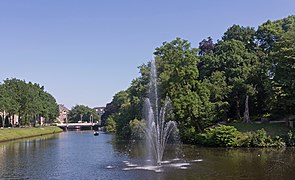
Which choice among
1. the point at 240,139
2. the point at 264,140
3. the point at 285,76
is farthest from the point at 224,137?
the point at 285,76

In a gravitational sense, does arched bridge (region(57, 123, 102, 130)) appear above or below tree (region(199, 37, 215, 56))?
below

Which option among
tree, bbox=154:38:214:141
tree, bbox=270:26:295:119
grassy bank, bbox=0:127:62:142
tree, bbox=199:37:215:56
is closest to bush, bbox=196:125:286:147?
tree, bbox=270:26:295:119

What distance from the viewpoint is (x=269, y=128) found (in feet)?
157

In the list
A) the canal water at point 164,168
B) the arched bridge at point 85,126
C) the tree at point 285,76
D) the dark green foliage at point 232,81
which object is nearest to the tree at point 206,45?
the dark green foliage at point 232,81

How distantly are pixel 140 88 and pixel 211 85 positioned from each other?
15.0 m

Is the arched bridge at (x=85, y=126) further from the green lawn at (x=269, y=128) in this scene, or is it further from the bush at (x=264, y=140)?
the bush at (x=264, y=140)

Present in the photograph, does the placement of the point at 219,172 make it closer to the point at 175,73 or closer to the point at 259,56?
the point at 175,73

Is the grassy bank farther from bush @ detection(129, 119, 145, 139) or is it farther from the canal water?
the canal water

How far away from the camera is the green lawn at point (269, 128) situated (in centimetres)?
4608

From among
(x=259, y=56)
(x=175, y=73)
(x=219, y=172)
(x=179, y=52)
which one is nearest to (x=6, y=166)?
(x=219, y=172)

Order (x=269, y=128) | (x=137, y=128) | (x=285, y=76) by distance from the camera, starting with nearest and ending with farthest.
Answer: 1. (x=285, y=76)
2. (x=269, y=128)
3. (x=137, y=128)

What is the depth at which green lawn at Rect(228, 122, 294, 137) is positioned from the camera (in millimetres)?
46075

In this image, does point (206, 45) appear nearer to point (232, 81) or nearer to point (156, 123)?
point (232, 81)

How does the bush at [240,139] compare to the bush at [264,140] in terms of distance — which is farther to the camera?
the bush at [240,139]
